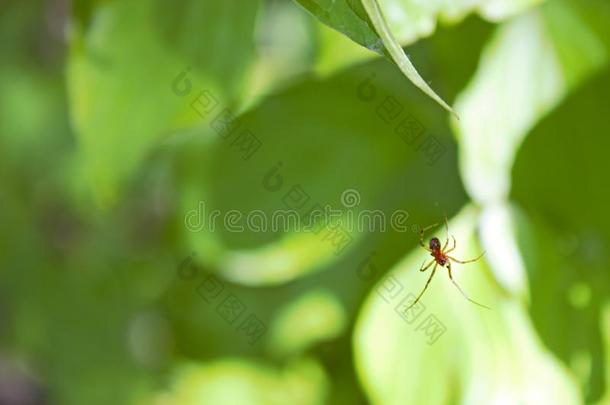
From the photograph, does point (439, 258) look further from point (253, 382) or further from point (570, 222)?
point (253, 382)

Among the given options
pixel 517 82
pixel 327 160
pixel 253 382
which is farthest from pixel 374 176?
pixel 253 382

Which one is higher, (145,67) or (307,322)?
(145,67)

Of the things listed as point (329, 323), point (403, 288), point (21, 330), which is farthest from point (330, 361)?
point (21, 330)

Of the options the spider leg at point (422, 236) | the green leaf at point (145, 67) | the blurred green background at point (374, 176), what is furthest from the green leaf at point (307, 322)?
the green leaf at point (145, 67)

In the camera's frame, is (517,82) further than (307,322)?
No

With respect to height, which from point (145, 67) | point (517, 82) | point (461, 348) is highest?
point (145, 67)

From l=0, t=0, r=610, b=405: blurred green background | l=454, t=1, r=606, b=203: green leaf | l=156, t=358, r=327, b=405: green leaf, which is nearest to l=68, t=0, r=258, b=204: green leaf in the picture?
l=0, t=0, r=610, b=405: blurred green background

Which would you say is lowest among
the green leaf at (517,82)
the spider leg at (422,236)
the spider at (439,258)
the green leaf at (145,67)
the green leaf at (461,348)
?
the green leaf at (461,348)

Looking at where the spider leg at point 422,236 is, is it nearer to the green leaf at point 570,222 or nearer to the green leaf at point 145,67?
the green leaf at point 570,222
